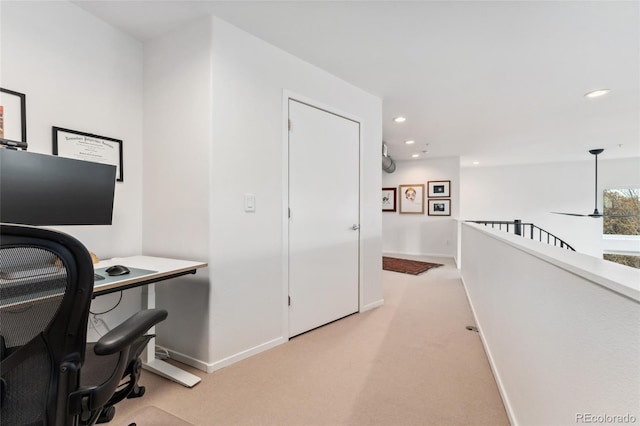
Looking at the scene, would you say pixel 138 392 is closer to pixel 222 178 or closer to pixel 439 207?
pixel 222 178

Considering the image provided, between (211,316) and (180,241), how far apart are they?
1.89 ft

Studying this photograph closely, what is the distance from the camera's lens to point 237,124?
7.13 ft

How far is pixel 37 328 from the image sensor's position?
0.81 metres

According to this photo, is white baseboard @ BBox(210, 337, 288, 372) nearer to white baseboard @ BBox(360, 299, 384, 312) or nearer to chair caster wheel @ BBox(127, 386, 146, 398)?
chair caster wheel @ BBox(127, 386, 146, 398)

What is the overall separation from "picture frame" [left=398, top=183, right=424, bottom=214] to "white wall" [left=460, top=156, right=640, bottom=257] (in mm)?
2578

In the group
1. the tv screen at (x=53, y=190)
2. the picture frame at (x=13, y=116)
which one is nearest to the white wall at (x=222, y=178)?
the tv screen at (x=53, y=190)

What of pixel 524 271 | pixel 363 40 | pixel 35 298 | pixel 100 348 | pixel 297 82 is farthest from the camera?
pixel 297 82

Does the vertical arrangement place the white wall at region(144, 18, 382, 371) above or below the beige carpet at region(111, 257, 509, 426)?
above

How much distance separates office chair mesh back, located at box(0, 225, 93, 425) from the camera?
0.75 m

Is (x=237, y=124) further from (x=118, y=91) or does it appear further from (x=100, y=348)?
(x=100, y=348)

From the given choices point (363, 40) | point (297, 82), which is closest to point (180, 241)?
Answer: point (297, 82)

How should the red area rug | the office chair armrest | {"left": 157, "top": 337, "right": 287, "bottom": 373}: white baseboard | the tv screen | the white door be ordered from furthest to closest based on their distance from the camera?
the red area rug < the white door < {"left": 157, "top": 337, "right": 287, "bottom": 373}: white baseboard < the tv screen < the office chair armrest

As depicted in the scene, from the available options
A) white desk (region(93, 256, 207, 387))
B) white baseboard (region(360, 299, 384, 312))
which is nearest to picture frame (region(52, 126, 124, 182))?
white desk (region(93, 256, 207, 387))

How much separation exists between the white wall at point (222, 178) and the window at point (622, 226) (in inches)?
353
